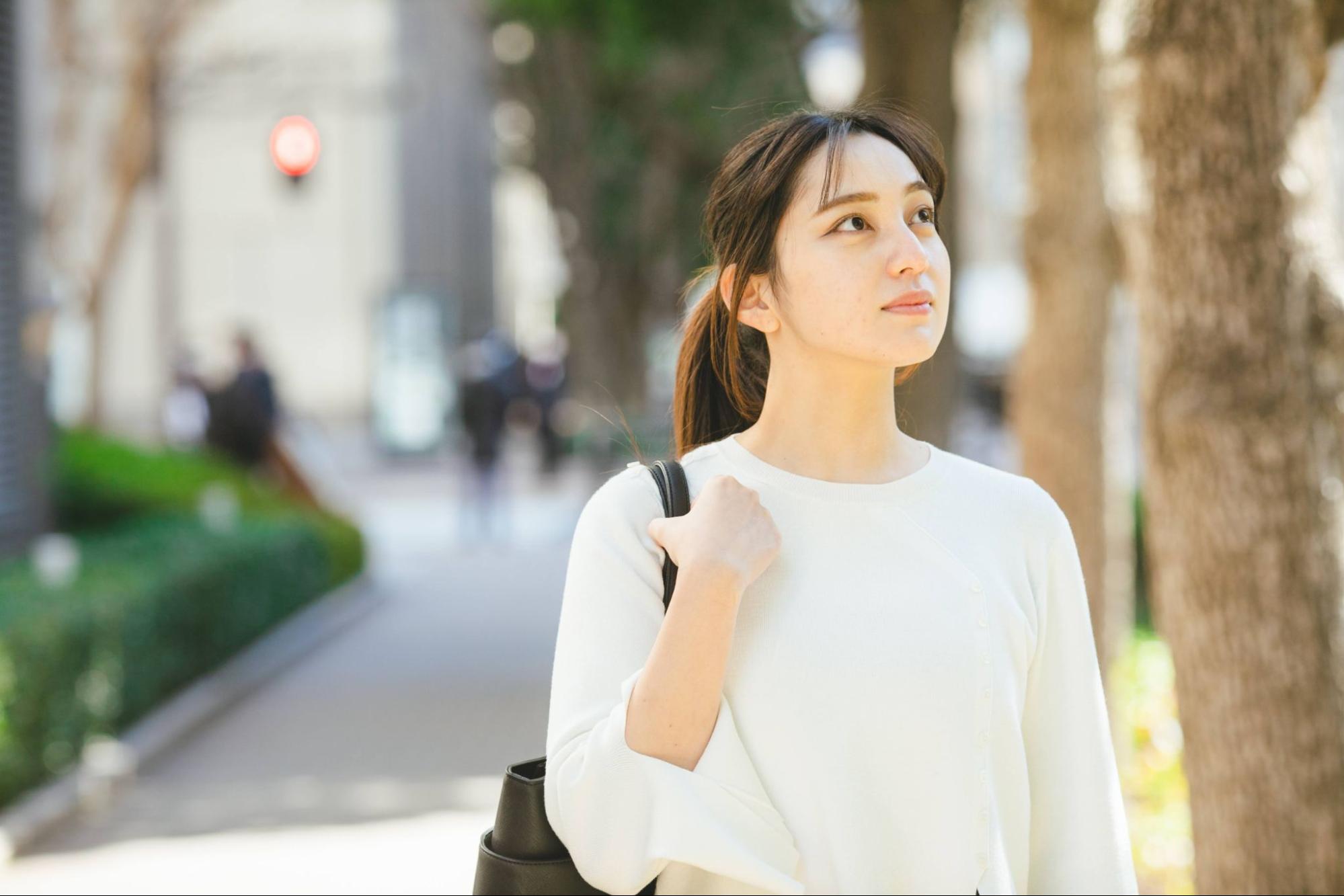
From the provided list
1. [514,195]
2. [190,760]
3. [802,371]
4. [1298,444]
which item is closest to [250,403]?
[190,760]

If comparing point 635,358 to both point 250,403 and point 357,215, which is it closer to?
point 357,215

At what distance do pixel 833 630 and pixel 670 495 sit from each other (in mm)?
270

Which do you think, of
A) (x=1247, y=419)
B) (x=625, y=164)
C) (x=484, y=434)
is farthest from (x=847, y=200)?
(x=625, y=164)

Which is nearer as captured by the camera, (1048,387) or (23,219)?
(1048,387)

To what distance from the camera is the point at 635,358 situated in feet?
117

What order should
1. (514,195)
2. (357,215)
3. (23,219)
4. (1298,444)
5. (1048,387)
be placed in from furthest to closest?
(514,195) → (357,215) → (23,219) → (1048,387) → (1298,444)

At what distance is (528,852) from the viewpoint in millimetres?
2156

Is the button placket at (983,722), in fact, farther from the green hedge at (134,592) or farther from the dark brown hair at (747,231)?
the green hedge at (134,592)

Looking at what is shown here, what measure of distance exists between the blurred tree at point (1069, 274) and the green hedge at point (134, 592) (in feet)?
14.6

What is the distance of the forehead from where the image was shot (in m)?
2.18

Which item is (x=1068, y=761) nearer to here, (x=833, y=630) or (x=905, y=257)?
(x=833, y=630)

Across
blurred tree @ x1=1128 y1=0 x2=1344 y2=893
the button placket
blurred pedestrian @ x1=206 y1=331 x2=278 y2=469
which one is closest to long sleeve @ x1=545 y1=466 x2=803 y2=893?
the button placket

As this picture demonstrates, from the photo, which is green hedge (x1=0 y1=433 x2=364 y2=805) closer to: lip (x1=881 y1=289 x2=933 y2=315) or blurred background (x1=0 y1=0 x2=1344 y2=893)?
blurred background (x1=0 y1=0 x2=1344 y2=893)

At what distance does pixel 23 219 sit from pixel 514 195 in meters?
63.6
